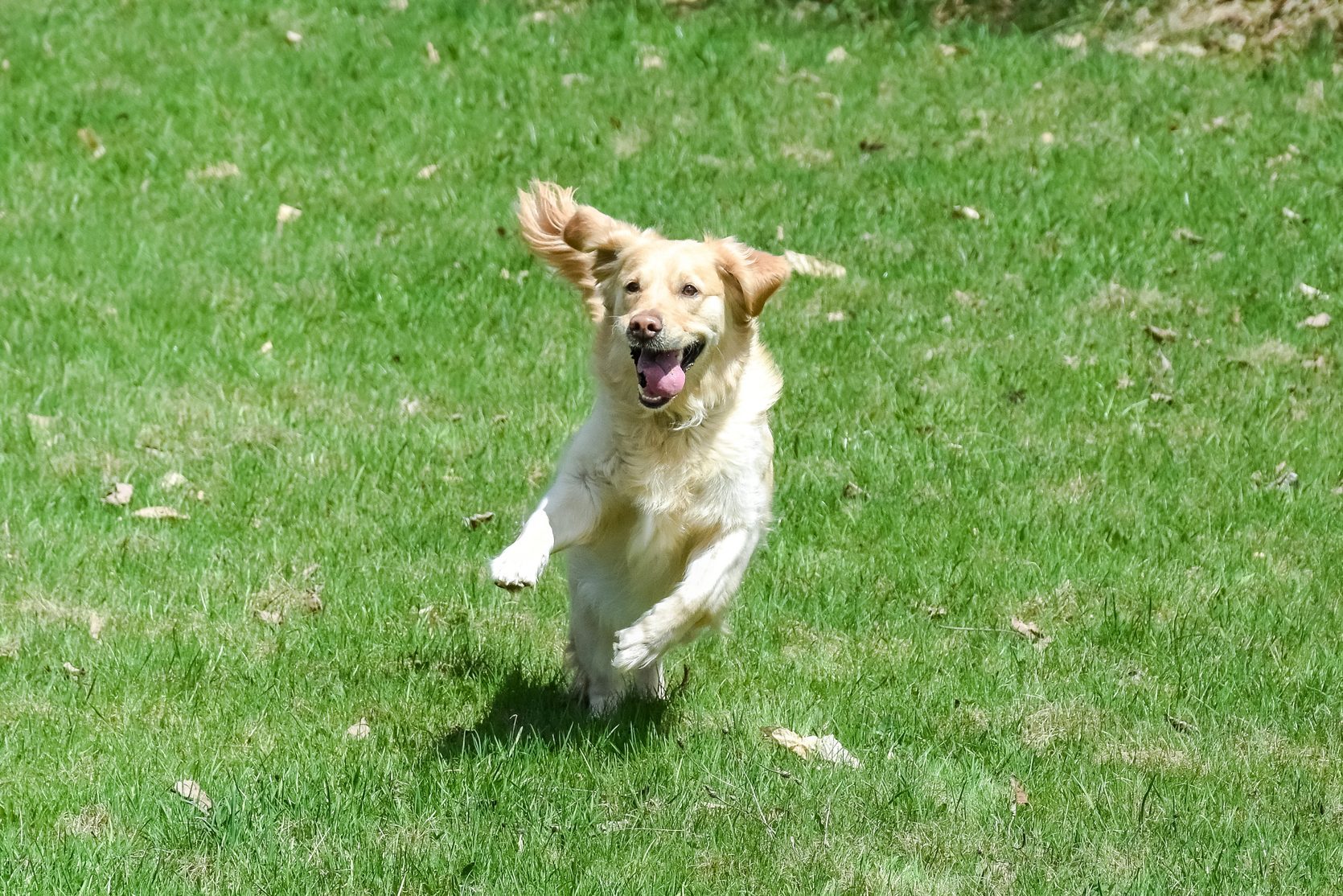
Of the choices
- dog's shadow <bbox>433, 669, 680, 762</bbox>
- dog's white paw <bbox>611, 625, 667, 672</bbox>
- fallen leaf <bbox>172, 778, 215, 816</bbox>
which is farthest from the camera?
dog's shadow <bbox>433, 669, 680, 762</bbox>

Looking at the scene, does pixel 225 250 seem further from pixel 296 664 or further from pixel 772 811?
pixel 772 811

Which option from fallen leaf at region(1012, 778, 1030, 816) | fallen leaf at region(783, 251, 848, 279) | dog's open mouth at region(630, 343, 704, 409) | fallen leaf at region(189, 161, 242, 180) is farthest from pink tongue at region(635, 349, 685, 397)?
fallen leaf at region(189, 161, 242, 180)

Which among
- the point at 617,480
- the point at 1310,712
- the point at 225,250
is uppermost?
the point at 617,480

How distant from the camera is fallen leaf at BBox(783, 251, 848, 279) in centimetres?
859

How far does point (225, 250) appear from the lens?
28.7ft

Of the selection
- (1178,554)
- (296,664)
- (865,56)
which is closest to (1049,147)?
(865,56)

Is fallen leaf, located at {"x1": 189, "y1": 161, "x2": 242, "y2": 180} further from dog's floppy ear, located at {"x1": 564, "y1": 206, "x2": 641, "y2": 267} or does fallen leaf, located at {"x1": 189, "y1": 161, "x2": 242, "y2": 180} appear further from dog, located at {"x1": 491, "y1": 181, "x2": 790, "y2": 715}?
dog, located at {"x1": 491, "y1": 181, "x2": 790, "y2": 715}

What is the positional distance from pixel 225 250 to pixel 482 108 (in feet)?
8.03

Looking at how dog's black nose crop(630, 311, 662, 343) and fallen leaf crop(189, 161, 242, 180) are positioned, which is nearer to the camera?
dog's black nose crop(630, 311, 662, 343)

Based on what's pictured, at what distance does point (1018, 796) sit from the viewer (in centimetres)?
439

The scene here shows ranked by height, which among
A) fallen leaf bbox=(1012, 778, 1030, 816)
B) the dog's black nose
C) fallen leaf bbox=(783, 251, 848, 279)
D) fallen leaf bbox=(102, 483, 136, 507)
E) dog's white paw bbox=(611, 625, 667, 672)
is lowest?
fallen leaf bbox=(783, 251, 848, 279)

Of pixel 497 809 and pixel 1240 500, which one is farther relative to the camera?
pixel 1240 500

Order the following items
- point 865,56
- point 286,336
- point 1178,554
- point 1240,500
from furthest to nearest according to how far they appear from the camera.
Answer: point 865,56, point 286,336, point 1240,500, point 1178,554

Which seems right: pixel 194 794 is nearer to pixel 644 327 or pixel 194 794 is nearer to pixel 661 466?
pixel 661 466
